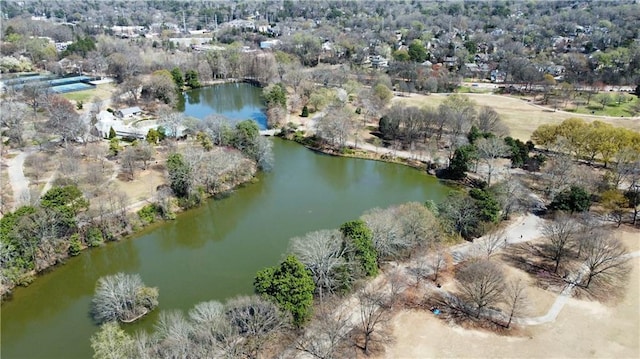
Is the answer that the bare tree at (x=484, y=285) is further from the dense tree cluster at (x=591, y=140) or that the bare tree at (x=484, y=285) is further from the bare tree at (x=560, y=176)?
the dense tree cluster at (x=591, y=140)

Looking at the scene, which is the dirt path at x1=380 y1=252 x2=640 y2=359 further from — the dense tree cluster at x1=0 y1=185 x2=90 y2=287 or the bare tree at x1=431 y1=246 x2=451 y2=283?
the dense tree cluster at x1=0 y1=185 x2=90 y2=287

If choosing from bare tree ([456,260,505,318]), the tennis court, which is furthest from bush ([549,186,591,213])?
the tennis court

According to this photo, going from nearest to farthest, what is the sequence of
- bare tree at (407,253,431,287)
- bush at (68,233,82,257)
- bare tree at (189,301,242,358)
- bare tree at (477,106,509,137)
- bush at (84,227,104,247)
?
bare tree at (189,301,242,358), bare tree at (407,253,431,287), bush at (68,233,82,257), bush at (84,227,104,247), bare tree at (477,106,509,137)

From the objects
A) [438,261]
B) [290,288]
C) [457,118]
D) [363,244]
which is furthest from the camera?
[457,118]

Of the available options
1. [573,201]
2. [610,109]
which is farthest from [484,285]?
[610,109]

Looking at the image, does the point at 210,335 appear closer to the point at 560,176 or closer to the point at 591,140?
the point at 560,176

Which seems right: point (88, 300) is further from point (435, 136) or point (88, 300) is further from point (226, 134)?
point (435, 136)
